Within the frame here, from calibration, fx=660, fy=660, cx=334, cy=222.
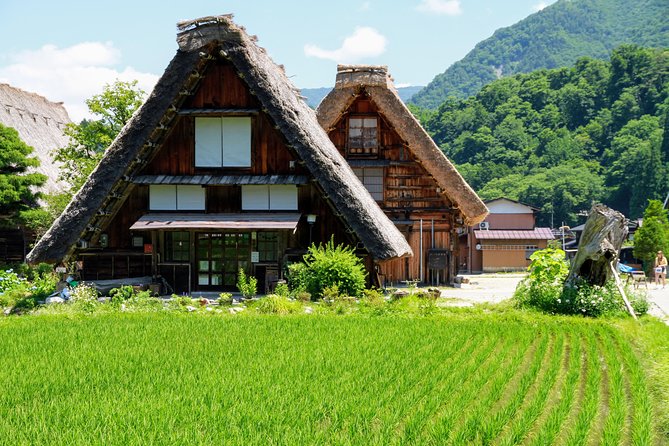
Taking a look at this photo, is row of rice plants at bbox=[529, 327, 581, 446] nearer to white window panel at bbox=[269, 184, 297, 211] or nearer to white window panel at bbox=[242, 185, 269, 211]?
white window panel at bbox=[269, 184, 297, 211]

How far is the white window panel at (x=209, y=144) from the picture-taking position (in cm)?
1667

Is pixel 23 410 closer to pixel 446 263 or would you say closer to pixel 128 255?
pixel 128 255

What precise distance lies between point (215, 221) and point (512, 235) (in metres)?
23.4

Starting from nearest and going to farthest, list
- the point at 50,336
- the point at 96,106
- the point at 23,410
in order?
the point at 23,410 < the point at 50,336 < the point at 96,106

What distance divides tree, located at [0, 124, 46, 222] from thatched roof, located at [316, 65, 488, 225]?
9496 millimetres

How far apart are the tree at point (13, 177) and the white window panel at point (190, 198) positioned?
22.8 ft

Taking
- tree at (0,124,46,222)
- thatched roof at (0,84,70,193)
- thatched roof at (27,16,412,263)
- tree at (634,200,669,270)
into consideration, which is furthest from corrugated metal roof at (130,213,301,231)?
tree at (634,200,669,270)

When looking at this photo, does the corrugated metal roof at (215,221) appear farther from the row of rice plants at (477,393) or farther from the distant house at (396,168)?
the row of rice plants at (477,393)

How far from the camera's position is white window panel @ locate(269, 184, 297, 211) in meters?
16.4

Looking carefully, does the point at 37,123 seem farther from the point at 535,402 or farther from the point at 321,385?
the point at 535,402

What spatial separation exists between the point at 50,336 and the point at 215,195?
7.20 meters

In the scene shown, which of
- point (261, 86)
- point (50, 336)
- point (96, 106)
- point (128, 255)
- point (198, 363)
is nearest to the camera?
point (198, 363)

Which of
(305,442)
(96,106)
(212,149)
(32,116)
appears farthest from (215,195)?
(32,116)

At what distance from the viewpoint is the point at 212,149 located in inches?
657
